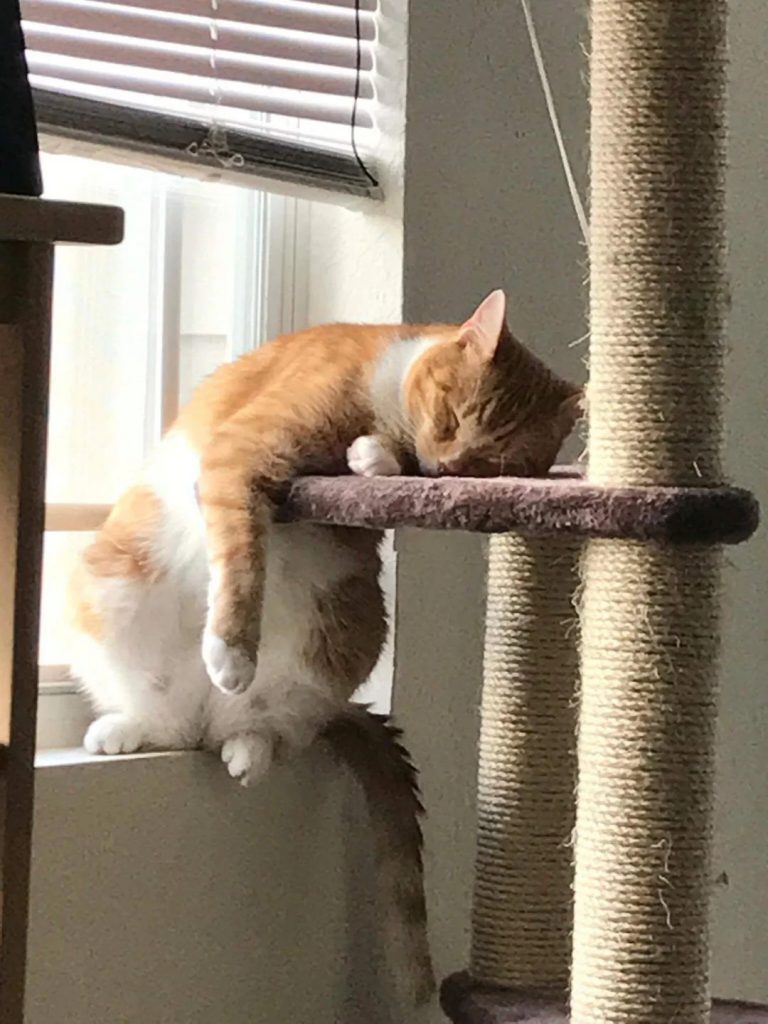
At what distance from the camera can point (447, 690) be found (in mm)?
1714

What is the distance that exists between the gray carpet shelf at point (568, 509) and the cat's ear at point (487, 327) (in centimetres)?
26

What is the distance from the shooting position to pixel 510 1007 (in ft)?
4.23

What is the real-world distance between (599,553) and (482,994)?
44 centimetres

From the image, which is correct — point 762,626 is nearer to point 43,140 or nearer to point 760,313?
point 760,313

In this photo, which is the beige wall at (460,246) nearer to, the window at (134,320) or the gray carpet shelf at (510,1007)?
the window at (134,320)

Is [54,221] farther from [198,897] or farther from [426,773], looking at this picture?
[426,773]

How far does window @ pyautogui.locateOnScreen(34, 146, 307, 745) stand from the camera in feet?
5.27

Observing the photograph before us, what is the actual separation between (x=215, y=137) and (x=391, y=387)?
0.33 metres

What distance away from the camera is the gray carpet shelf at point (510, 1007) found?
4.14ft

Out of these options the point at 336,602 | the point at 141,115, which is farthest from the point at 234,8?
the point at 336,602

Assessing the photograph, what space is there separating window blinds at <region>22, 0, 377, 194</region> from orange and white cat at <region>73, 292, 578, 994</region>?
0.74 ft

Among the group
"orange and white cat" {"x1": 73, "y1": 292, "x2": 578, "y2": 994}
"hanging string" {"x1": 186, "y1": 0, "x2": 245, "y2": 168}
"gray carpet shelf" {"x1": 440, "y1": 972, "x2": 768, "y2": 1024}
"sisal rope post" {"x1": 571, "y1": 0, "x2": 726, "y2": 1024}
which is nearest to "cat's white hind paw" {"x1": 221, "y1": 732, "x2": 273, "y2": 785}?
"orange and white cat" {"x1": 73, "y1": 292, "x2": 578, "y2": 994}

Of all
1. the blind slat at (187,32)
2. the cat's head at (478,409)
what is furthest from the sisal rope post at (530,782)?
the blind slat at (187,32)

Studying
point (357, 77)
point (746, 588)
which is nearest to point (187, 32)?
point (357, 77)
